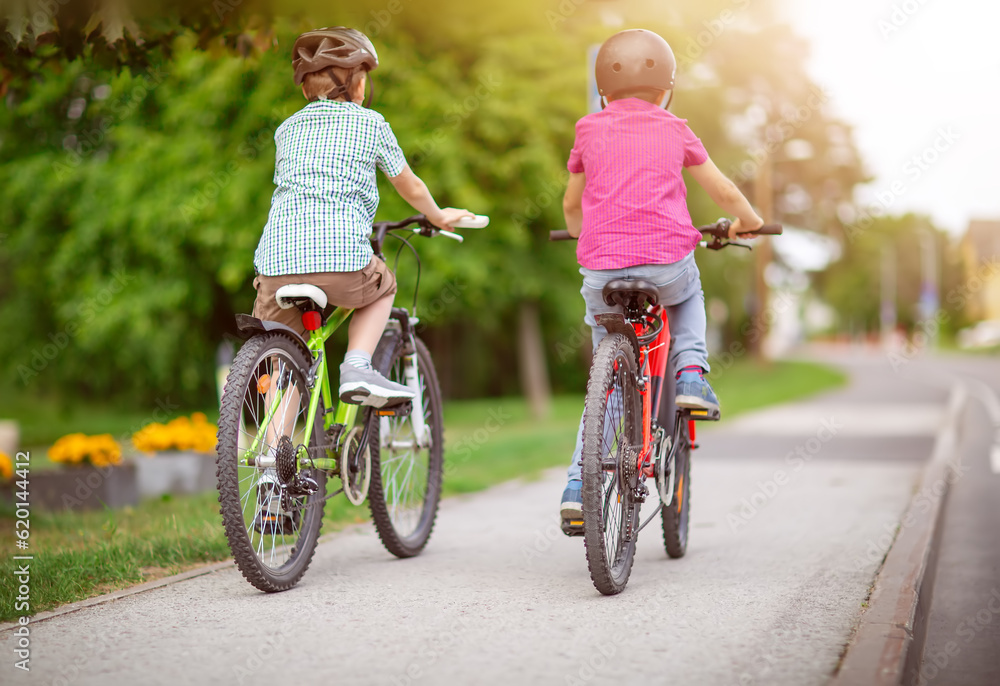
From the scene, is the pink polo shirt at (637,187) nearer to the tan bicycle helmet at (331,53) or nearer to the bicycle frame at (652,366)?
the bicycle frame at (652,366)

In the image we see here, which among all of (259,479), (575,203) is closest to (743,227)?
(575,203)

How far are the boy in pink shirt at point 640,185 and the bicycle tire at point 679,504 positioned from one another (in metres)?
0.34

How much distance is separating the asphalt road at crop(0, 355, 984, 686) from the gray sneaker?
70 centimetres

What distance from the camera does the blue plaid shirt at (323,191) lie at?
4.03 metres

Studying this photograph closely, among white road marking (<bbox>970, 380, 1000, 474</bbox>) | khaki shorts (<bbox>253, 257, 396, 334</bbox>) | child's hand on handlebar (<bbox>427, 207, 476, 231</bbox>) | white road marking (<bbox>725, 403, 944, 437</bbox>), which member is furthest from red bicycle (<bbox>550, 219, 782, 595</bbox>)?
white road marking (<bbox>725, 403, 944, 437</bbox>)

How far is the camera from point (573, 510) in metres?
3.80

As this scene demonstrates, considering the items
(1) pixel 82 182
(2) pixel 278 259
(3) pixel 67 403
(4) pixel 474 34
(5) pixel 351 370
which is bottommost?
(3) pixel 67 403

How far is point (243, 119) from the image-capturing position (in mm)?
14750

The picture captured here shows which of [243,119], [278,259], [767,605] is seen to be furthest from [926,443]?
[243,119]

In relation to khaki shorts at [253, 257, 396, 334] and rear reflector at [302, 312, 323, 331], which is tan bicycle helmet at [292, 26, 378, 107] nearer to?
khaki shorts at [253, 257, 396, 334]

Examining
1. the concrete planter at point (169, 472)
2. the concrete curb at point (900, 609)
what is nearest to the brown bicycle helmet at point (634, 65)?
the concrete curb at point (900, 609)

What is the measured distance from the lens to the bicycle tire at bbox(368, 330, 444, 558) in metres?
4.55

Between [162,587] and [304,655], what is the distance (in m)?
1.17

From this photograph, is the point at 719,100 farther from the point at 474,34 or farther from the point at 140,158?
the point at 140,158
